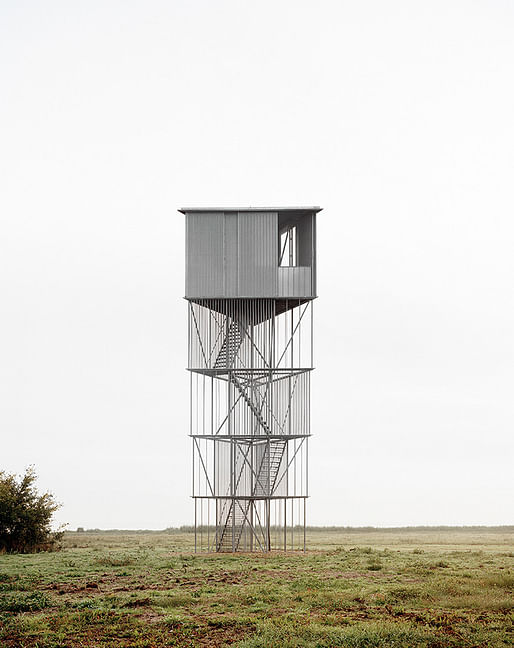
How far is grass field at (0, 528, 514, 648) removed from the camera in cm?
1662

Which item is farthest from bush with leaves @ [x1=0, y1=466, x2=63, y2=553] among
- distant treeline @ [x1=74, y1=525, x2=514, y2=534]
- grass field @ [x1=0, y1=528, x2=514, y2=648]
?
distant treeline @ [x1=74, y1=525, x2=514, y2=534]

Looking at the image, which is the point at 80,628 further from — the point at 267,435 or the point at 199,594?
the point at 267,435

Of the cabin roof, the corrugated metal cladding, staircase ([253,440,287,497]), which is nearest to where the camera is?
staircase ([253,440,287,497])

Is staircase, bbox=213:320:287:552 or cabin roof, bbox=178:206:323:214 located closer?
staircase, bbox=213:320:287:552

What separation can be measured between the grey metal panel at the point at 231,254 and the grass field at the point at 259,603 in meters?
11.5

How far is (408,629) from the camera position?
16875mm

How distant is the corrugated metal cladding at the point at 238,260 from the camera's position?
3519 cm

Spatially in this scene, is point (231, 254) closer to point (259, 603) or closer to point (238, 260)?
point (238, 260)

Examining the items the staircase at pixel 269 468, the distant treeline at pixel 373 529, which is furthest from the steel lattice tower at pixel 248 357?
the distant treeline at pixel 373 529

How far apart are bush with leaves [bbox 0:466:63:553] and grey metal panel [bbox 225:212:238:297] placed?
13594 mm

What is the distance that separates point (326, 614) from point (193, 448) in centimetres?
1673

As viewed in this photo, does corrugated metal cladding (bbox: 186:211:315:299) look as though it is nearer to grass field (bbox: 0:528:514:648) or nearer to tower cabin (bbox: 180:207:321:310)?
tower cabin (bbox: 180:207:321:310)

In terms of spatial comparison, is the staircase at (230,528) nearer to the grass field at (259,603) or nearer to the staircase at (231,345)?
the grass field at (259,603)

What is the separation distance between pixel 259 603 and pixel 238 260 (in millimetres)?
17853
